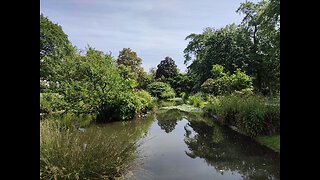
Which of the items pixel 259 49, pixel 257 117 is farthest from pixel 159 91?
pixel 257 117

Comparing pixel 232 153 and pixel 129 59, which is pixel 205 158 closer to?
pixel 232 153

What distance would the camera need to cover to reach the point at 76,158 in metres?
2.84

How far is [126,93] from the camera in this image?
29.8ft

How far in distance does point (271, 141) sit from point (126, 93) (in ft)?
17.1

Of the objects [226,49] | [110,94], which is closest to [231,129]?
[110,94]

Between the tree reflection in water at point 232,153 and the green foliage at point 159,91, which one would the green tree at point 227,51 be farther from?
the tree reflection in water at point 232,153

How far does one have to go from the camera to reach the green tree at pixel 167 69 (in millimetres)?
24984

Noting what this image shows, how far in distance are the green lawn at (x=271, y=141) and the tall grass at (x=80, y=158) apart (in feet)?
9.88

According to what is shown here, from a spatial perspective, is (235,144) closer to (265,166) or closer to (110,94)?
(265,166)

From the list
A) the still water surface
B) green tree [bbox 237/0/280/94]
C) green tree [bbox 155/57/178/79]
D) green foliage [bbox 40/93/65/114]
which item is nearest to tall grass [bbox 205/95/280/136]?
the still water surface

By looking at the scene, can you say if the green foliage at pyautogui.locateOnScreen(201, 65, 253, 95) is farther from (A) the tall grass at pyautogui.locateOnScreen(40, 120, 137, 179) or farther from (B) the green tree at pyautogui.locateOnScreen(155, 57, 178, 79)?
(B) the green tree at pyautogui.locateOnScreen(155, 57, 178, 79)

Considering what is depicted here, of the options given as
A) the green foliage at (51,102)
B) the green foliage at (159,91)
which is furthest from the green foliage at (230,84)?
the green foliage at (51,102)
